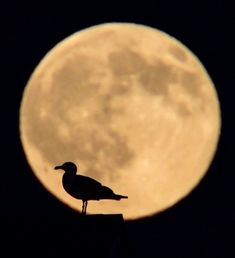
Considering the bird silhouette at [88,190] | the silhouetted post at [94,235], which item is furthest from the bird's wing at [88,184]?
the silhouetted post at [94,235]

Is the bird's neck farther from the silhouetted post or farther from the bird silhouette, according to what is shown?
the silhouetted post

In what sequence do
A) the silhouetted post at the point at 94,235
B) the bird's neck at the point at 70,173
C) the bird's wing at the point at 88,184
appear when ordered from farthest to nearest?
the bird's neck at the point at 70,173
the bird's wing at the point at 88,184
the silhouetted post at the point at 94,235

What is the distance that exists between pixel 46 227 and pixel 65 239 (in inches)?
23.5

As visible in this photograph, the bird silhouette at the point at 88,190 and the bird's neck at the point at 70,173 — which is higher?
the bird's neck at the point at 70,173

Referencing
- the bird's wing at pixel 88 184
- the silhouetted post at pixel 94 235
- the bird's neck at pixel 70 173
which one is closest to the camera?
the silhouetted post at pixel 94 235

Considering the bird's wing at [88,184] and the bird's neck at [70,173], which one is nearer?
the bird's wing at [88,184]

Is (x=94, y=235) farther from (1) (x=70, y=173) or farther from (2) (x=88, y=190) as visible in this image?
(1) (x=70, y=173)

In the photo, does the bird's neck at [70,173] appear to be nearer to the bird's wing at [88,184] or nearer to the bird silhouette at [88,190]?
the bird silhouette at [88,190]

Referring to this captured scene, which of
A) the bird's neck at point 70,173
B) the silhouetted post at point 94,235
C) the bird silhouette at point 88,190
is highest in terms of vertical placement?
the bird's neck at point 70,173

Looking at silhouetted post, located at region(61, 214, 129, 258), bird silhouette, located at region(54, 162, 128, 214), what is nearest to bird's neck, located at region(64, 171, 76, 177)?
bird silhouette, located at region(54, 162, 128, 214)

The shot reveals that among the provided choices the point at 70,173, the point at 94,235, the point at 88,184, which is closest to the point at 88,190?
the point at 88,184

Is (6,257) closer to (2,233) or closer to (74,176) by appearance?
(2,233)

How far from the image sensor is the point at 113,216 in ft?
44.2

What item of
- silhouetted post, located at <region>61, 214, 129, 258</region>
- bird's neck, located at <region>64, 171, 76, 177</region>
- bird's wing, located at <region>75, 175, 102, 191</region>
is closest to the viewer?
silhouetted post, located at <region>61, 214, 129, 258</region>
